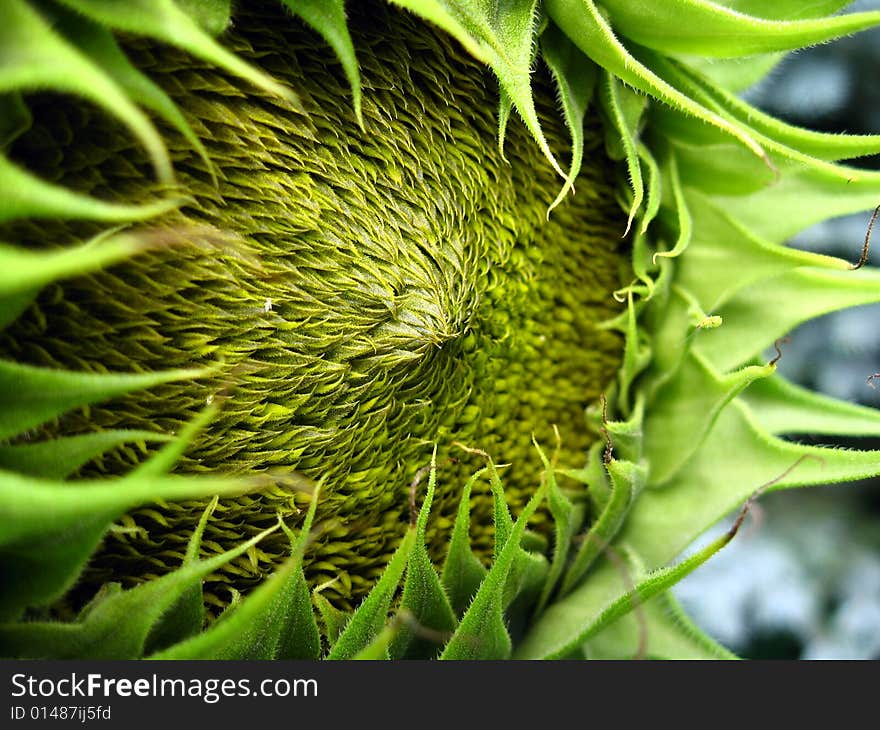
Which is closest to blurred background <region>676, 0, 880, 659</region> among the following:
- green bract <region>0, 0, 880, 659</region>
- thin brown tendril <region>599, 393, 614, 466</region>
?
green bract <region>0, 0, 880, 659</region>

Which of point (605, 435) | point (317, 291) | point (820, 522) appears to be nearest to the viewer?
point (317, 291)

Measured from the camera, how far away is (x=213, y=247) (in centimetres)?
132

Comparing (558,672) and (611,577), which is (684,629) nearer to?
(611,577)

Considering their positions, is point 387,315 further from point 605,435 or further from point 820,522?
point 820,522

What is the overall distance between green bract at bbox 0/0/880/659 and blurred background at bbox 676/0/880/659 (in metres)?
0.78

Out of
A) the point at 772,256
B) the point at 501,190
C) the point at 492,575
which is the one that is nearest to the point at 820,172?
the point at 772,256

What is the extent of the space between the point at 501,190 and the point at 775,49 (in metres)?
0.50

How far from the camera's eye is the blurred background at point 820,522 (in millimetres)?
2613

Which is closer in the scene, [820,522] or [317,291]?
[317,291]

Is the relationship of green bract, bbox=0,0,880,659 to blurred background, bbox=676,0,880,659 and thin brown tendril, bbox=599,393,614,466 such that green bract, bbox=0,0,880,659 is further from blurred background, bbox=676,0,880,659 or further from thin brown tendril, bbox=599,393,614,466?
blurred background, bbox=676,0,880,659

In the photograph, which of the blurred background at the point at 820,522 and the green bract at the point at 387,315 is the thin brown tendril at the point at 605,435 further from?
the blurred background at the point at 820,522

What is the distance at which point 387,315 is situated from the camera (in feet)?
4.62

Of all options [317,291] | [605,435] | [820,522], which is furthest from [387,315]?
[820,522]

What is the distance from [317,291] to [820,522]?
1896 mm
